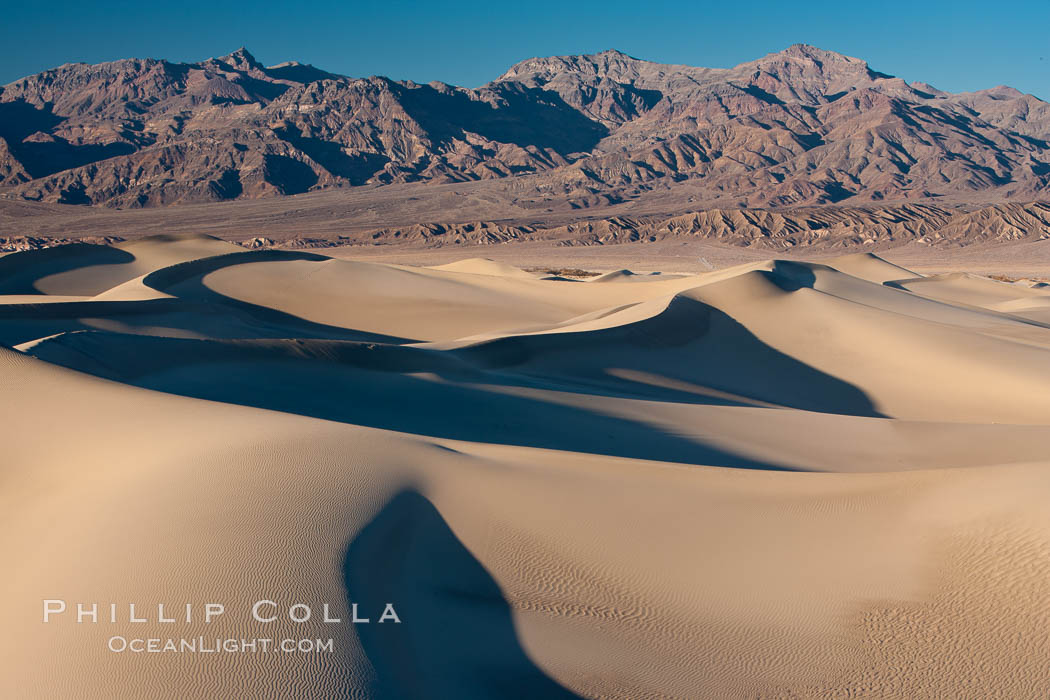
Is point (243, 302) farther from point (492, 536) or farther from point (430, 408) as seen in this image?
point (492, 536)

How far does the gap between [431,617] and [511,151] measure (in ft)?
390

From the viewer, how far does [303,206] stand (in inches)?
3482

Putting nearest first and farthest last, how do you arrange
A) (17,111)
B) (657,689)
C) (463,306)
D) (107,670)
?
(107,670) → (657,689) → (463,306) → (17,111)

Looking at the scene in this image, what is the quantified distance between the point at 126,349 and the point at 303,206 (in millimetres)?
81673

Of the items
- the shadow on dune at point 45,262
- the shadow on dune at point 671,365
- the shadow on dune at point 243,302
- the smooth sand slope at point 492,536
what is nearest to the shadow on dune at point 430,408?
the smooth sand slope at point 492,536

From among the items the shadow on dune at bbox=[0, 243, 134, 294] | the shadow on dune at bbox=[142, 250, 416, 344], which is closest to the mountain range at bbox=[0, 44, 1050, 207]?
the shadow on dune at bbox=[0, 243, 134, 294]

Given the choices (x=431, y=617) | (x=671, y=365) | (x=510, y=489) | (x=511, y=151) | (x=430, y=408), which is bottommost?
(x=431, y=617)

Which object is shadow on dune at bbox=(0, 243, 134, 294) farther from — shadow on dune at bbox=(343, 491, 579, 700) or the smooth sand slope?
shadow on dune at bbox=(343, 491, 579, 700)

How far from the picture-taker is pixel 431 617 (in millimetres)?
4883

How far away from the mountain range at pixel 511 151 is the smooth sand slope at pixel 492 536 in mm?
81583

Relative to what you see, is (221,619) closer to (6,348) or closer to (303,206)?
(6,348)

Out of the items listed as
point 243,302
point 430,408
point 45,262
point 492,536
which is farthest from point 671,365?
point 45,262

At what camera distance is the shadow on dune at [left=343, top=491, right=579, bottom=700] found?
170 inches

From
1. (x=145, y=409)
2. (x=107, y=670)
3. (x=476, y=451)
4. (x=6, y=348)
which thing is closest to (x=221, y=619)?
(x=107, y=670)
